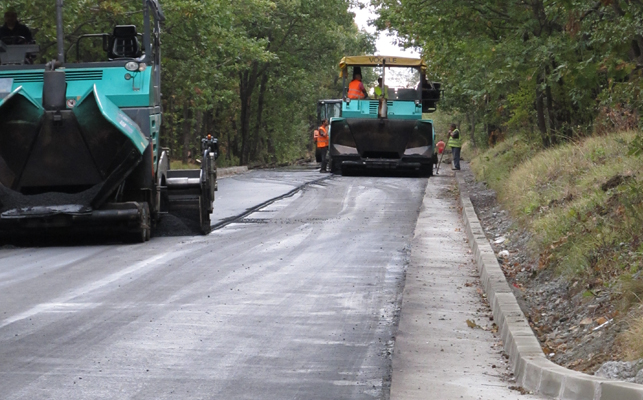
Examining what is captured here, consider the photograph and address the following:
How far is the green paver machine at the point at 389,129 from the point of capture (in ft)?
89.2

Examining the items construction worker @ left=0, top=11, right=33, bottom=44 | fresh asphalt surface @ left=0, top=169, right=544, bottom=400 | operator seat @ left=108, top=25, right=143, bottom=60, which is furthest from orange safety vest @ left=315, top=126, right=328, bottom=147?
operator seat @ left=108, top=25, right=143, bottom=60

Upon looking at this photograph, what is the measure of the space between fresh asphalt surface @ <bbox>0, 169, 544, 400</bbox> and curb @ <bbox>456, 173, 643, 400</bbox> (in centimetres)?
23

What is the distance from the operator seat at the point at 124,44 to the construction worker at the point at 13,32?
4.41ft

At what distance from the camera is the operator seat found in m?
13.2

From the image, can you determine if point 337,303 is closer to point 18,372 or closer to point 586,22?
point 18,372

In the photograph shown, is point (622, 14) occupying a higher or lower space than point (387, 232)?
higher

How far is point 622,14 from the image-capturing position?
9906 mm

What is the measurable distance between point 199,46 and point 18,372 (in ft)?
71.5

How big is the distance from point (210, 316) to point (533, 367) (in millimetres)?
2945

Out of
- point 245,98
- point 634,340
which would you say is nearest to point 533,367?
point 634,340

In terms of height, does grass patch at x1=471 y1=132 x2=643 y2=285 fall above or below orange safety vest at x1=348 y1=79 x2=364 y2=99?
below

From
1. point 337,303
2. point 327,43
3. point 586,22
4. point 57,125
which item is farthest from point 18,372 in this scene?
point 327,43

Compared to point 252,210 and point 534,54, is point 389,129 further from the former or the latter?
point 534,54

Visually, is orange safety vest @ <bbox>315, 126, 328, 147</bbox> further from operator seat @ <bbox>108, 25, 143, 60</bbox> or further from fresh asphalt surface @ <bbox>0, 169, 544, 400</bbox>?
operator seat @ <bbox>108, 25, 143, 60</bbox>
